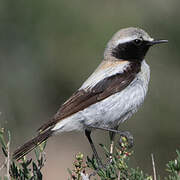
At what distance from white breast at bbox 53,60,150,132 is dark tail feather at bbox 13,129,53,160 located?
225 mm

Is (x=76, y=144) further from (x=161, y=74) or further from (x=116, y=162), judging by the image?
(x=116, y=162)

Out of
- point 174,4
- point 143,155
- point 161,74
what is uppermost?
point 174,4

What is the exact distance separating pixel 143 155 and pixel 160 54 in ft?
6.12

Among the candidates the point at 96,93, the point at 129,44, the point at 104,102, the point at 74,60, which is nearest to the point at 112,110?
the point at 104,102

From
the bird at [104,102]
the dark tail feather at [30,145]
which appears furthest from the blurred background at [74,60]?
the dark tail feather at [30,145]

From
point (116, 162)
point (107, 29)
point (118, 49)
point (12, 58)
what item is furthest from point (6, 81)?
point (116, 162)

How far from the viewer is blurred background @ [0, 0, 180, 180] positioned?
8375 millimetres

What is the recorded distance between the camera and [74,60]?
9.10m

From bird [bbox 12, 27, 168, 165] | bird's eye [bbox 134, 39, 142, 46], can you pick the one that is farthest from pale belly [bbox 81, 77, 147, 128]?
bird's eye [bbox 134, 39, 142, 46]

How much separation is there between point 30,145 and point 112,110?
0.98 meters

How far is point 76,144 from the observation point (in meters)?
10.1

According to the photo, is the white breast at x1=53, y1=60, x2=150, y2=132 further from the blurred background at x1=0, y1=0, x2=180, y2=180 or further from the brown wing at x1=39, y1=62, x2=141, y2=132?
the blurred background at x1=0, y1=0, x2=180, y2=180

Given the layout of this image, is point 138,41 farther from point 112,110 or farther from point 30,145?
point 30,145

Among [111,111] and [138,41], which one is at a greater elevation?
[138,41]
